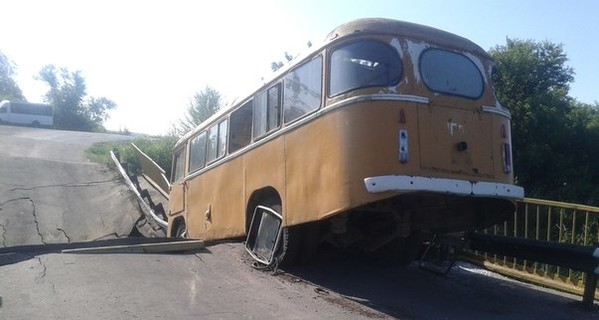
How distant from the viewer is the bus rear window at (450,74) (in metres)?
6.59

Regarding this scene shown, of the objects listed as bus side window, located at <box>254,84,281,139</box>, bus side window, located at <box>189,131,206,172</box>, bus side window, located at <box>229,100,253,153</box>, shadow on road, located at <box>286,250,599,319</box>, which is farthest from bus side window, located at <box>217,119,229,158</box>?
shadow on road, located at <box>286,250,599,319</box>

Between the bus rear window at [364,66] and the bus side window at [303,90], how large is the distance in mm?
299

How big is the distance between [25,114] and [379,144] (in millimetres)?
50620

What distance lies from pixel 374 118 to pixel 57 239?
11161 millimetres

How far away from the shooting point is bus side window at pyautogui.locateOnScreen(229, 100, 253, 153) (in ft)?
29.4

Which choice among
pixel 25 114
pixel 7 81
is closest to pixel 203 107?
pixel 25 114

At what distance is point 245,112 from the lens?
9125mm

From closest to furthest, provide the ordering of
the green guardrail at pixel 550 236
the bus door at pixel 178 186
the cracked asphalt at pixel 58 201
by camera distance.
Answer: the green guardrail at pixel 550 236
the bus door at pixel 178 186
the cracked asphalt at pixel 58 201

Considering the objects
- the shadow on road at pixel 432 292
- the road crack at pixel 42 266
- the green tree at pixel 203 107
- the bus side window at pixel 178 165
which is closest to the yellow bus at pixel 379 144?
the shadow on road at pixel 432 292

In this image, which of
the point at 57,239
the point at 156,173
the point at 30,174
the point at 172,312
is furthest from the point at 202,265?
the point at 30,174

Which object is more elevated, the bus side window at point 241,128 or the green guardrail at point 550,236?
the bus side window at point 241,128

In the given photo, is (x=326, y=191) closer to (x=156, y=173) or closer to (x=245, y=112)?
(x=245, y=112)

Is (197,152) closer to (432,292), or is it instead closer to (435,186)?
(432,292)

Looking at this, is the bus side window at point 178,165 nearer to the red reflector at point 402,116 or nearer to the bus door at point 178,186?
the bus door at point 178,186
